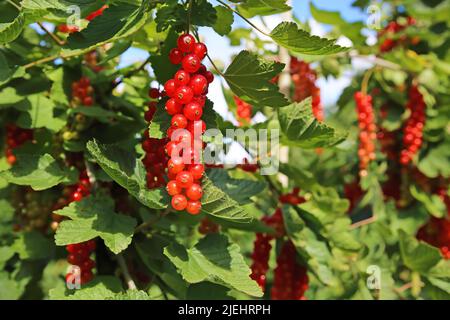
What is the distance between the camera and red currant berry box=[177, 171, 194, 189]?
2.55 ft

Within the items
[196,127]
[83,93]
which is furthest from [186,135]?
[83,93]

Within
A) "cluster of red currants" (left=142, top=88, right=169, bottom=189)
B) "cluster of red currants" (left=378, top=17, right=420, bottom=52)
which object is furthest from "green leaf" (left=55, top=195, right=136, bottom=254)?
"cluster of red currants" (left=378, top=17, right=420, bottom=52)

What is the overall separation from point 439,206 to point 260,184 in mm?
1345

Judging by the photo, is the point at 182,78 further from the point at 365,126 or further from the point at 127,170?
the point at 365,126

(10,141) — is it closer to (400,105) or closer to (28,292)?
(28,292)

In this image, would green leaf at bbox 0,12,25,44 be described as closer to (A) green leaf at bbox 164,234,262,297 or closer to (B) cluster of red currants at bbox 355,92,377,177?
(A) green leaf at bbox 164,234,262,297

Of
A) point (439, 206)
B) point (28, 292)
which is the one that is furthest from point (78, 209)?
point (439, 206)

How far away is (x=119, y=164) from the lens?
0.89m

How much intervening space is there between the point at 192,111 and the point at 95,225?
32 cm

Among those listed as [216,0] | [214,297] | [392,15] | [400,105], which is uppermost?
[392,15]

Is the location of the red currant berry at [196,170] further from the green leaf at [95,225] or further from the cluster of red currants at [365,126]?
the cluster of red currants at [365,126]

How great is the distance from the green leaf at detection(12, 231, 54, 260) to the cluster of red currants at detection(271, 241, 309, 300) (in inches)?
25.0

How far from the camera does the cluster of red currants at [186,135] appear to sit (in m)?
0.78

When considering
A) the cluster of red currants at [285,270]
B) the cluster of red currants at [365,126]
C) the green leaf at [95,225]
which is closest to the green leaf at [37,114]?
the green leaf at [95,225]
